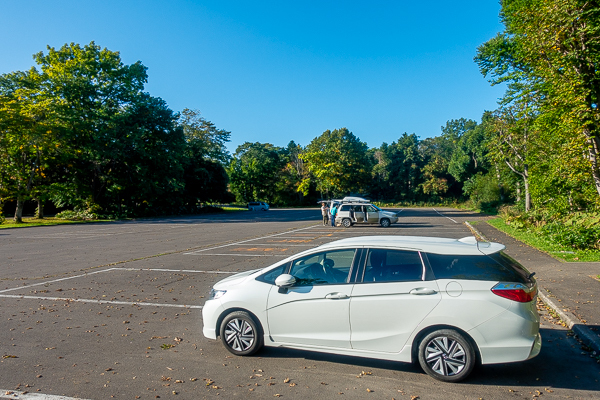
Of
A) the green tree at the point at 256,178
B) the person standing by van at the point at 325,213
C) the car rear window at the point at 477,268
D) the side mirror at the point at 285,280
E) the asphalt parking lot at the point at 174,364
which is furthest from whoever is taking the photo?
the green tree at the point at 256,178

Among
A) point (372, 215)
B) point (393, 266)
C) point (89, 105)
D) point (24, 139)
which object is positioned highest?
point (89, 105)

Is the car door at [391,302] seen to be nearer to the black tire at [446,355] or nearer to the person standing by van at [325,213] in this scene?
the black tire at [446,355]

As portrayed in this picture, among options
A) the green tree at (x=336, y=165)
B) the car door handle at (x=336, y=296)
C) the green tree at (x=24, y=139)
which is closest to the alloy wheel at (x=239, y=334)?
the car door handle at (x=336, y=296)

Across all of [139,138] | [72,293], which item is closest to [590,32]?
[72,293]

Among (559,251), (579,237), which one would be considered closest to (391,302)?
(559,251)

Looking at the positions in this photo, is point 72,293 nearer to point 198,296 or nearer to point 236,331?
point 198,296

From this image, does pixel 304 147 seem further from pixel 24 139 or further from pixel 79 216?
Answer: pixel 24 139

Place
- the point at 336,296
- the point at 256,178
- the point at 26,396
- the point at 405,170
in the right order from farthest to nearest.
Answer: the point at 405,170
the point at 256,178
the point at 336,296
the point at 26,396

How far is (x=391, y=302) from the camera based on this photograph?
182 inches

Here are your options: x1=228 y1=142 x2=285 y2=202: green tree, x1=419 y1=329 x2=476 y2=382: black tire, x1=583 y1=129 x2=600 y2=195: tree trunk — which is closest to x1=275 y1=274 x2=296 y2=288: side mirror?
x1=419 y1=329 x2=476 y2=382: black tire

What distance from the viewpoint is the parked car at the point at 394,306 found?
14.3 ft

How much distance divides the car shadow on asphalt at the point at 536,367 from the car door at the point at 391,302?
51 centimetres

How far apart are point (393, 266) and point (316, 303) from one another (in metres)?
1.00

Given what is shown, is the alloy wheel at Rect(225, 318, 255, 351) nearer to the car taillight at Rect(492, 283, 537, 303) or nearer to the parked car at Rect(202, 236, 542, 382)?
the parked car at Rect(202, 236, 542, 382)
